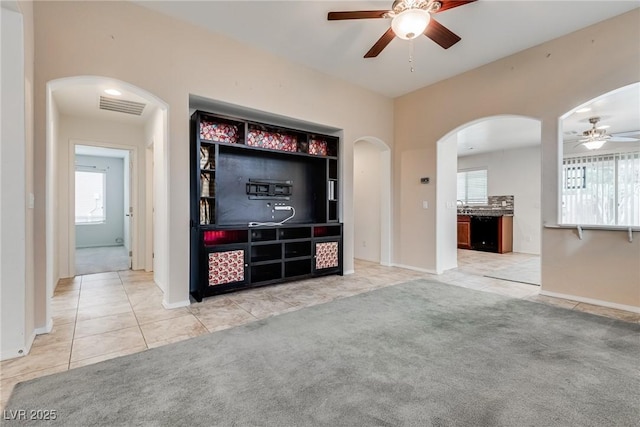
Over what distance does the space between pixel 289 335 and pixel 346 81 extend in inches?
159

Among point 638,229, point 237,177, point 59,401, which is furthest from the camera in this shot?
point 237,177

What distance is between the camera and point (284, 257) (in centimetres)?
409

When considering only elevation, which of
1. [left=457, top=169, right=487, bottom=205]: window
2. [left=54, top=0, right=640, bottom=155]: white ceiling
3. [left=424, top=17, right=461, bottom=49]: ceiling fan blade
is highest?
[left=54, top=0, right=640, bottom=155]: white ceiling

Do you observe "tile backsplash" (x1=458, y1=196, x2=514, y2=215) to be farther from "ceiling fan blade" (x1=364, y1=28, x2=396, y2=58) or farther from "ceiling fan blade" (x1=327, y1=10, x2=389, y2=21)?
"ceiling fan blade" (x1=327, y1=10, x2=389, y2=21)

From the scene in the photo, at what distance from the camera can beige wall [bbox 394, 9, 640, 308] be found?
3.11 m

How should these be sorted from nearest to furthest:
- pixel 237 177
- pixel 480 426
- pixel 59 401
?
pixel 480 426, pixel 59 401, pixel 237 177

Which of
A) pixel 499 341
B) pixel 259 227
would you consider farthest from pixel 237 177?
pixel 499 341

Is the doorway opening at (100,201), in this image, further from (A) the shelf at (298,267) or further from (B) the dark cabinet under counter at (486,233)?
(B) the dark cabinet under counter at (486,233)

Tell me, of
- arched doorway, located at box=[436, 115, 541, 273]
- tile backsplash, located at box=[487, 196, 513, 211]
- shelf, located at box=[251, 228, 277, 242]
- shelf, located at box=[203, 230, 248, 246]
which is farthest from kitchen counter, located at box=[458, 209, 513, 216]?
shelf, located at box=[203, 230, 248, 246]

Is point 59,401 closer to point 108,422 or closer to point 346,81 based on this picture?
point 108,422

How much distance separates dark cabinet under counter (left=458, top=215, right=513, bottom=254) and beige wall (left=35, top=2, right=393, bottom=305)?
5332 mm

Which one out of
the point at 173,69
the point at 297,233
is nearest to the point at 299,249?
the point at 297,233

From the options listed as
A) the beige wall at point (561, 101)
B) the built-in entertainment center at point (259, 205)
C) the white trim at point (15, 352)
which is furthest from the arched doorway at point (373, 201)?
the white trim at point (15, 352)

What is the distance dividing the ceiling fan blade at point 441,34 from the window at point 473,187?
6.41m
